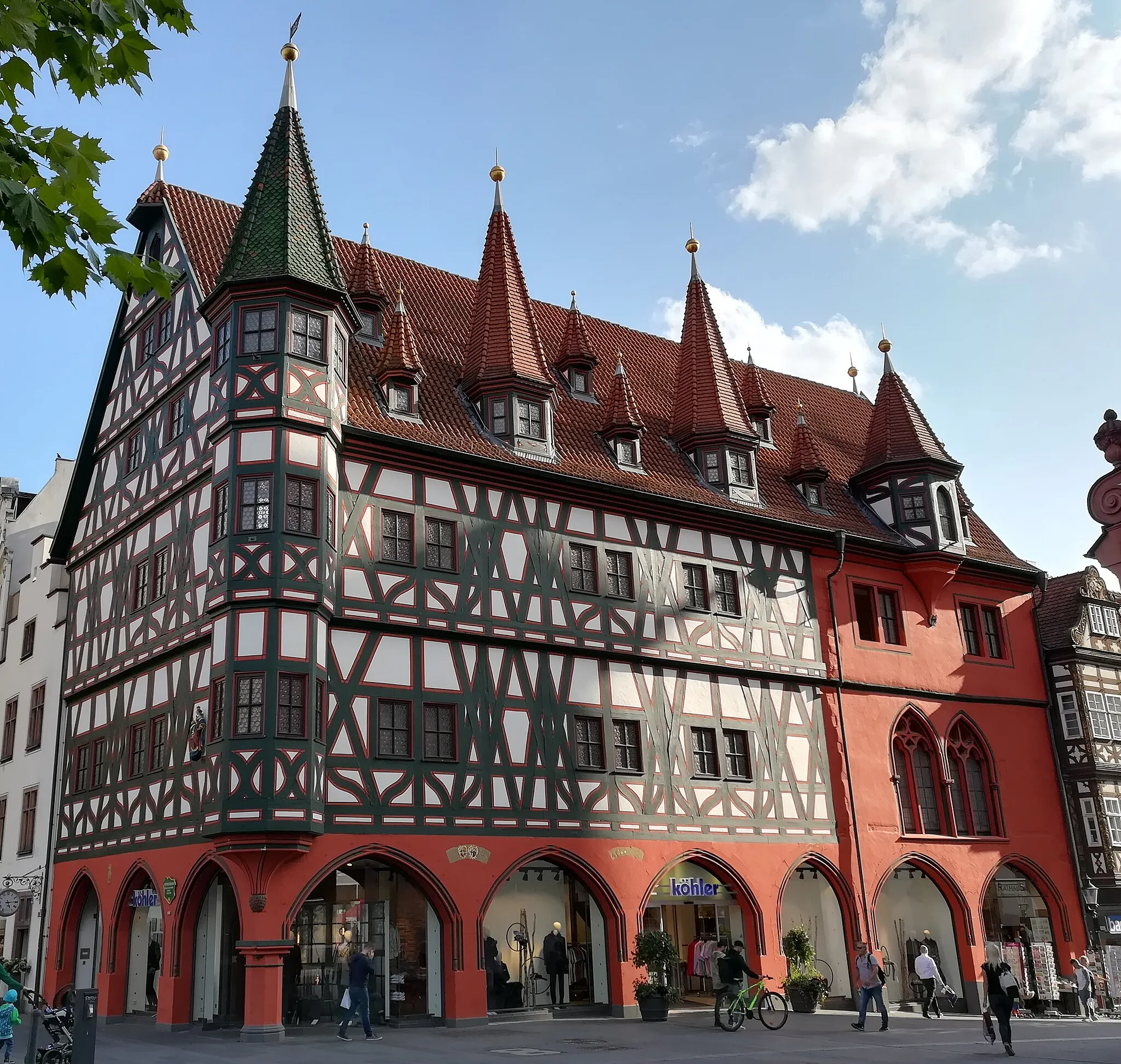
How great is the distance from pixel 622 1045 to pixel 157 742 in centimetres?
1171

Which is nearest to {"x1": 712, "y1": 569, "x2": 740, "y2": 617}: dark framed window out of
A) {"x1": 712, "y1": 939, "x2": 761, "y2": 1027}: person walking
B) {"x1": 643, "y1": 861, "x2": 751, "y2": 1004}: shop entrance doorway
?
{"x1": 643, "y1": 861, "x2": 751, "y2": 1004}: shop entrance doorway

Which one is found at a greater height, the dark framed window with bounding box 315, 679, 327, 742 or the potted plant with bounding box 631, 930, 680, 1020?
the dark framed window with bounding box 315, 679, 327, 742

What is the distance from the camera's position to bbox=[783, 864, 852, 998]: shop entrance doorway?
2962 centimetres

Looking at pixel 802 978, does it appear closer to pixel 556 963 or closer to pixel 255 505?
pixel 556 963

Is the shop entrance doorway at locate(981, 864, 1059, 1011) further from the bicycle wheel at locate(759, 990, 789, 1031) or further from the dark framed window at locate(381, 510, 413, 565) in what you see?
the dark framed window at locate(381, 510, 413, 565)

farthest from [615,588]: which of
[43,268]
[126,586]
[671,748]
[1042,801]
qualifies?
[43,268]

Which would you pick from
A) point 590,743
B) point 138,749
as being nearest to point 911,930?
point 590,743

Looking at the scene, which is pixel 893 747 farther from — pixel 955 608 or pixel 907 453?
pixel 907 453

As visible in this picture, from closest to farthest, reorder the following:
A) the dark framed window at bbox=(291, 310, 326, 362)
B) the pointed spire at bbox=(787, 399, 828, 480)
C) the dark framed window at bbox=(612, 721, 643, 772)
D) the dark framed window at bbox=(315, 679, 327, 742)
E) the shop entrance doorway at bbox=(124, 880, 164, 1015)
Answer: the dark framed window at bbox=(315, 679, 327, 742), the dark framed window at bbox=(291, 310, 326, 362), the shop entrance doorway at bbox=(124, 880, 164, 1015), the dark framed window at bbox=(612, 721, 643, 772), the pointed spire at bbox=(787, 399, 828, 480)

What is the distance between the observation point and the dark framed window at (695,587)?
29062mm

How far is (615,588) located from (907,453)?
11.9 metres

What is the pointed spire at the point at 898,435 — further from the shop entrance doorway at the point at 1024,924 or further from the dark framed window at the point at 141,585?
the dark framed window at the point at 141,585

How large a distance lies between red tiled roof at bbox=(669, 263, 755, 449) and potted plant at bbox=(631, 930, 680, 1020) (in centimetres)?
1305

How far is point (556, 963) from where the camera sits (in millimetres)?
25734
